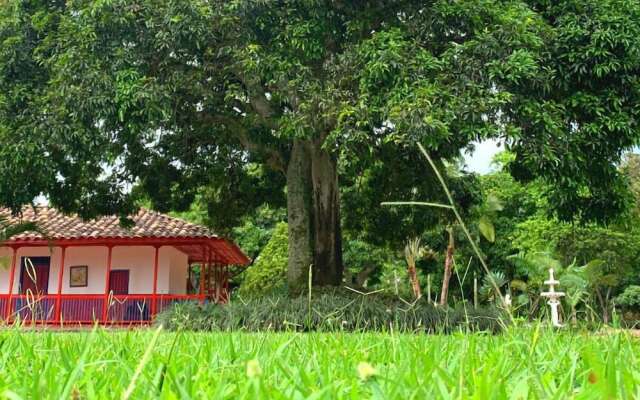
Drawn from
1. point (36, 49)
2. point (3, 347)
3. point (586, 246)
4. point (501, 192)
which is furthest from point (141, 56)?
point (501, 192)

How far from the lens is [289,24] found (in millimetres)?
9336

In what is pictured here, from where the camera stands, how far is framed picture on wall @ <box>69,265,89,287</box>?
62.2ft

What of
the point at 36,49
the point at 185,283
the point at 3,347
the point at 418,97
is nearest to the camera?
the point at 3,347

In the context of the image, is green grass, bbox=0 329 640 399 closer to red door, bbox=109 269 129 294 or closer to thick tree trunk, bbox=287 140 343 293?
thick tree trunk, bbox=287 140 343 293

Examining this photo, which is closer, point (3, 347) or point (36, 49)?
point (3, 347)

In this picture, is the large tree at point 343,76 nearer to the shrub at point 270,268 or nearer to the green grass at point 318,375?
the green grass at point 318,375

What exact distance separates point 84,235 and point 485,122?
13.0m

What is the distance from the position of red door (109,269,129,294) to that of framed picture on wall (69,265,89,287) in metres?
0.83

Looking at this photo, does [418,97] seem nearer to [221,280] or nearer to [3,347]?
[3,347]

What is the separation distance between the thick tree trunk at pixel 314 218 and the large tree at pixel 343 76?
1573 mm

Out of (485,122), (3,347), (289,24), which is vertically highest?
(289,24)


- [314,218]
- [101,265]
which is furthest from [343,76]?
[101,265]

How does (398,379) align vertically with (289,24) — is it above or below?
below

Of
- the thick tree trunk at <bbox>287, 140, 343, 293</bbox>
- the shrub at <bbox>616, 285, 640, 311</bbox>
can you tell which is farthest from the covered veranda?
the shrub at <bbox>616, 285, 640, 311</bbox>
